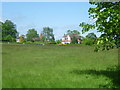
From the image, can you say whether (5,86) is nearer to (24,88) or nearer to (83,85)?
(24,88)

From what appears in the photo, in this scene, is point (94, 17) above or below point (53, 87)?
above

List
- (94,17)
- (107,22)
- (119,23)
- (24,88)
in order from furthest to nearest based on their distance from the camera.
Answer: (94,17)
(107,22)
(119,23)
(24,88)

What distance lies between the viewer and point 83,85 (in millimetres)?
11648

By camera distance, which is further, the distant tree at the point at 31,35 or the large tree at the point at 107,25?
the distant tree at the point at 31,35

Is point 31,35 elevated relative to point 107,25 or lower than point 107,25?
elevated

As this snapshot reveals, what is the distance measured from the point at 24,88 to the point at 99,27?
591cm

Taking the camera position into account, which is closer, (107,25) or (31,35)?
(107,25)

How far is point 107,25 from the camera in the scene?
39.9ft

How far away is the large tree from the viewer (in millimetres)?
11559

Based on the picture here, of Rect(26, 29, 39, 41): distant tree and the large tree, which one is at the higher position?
Rect(26, 29, 39, 41): distant tree

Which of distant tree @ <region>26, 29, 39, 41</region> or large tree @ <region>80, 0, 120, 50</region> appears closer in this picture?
large tree @ <region>80, 0, 120, 50</region>

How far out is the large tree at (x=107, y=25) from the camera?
11559mm

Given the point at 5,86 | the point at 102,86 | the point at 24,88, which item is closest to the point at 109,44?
the point at 102,86

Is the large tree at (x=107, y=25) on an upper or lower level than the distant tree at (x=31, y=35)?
lower
